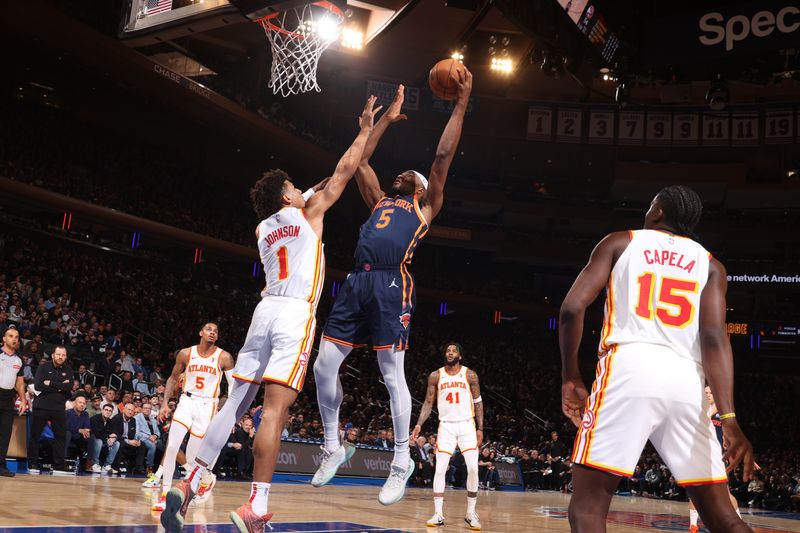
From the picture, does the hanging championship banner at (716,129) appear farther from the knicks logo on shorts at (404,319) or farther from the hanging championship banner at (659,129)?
the knicks logo on shorts at (404,319)

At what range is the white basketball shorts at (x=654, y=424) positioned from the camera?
320cm

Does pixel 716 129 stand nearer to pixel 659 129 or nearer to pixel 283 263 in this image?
pixel 659 129

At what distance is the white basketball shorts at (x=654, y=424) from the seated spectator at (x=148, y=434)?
11862mm

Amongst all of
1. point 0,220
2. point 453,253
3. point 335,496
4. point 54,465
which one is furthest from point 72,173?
point 453,253

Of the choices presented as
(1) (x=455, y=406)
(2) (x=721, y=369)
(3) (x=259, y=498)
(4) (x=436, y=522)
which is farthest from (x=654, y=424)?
(1) (x=455, y=406)

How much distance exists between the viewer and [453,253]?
121ft

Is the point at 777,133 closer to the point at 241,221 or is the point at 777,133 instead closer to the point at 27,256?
the point at 241,221

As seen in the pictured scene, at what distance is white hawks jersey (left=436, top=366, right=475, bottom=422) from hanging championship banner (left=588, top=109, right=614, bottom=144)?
23.7 m

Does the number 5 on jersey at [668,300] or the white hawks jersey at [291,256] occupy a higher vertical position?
the white hawks jersey at [291,256]

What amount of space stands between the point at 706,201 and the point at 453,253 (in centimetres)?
1143

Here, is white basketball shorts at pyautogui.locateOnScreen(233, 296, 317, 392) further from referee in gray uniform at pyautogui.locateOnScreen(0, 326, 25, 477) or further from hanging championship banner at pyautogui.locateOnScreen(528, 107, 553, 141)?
hanging championship banner at pyautogui.locateOnScreen(528, 107, 553, 141)

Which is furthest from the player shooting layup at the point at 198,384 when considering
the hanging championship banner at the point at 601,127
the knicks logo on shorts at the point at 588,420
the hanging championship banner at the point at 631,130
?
the hanging championship banner at the point at 631,130

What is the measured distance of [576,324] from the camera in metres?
3.45

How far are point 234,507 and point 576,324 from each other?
6.34m
